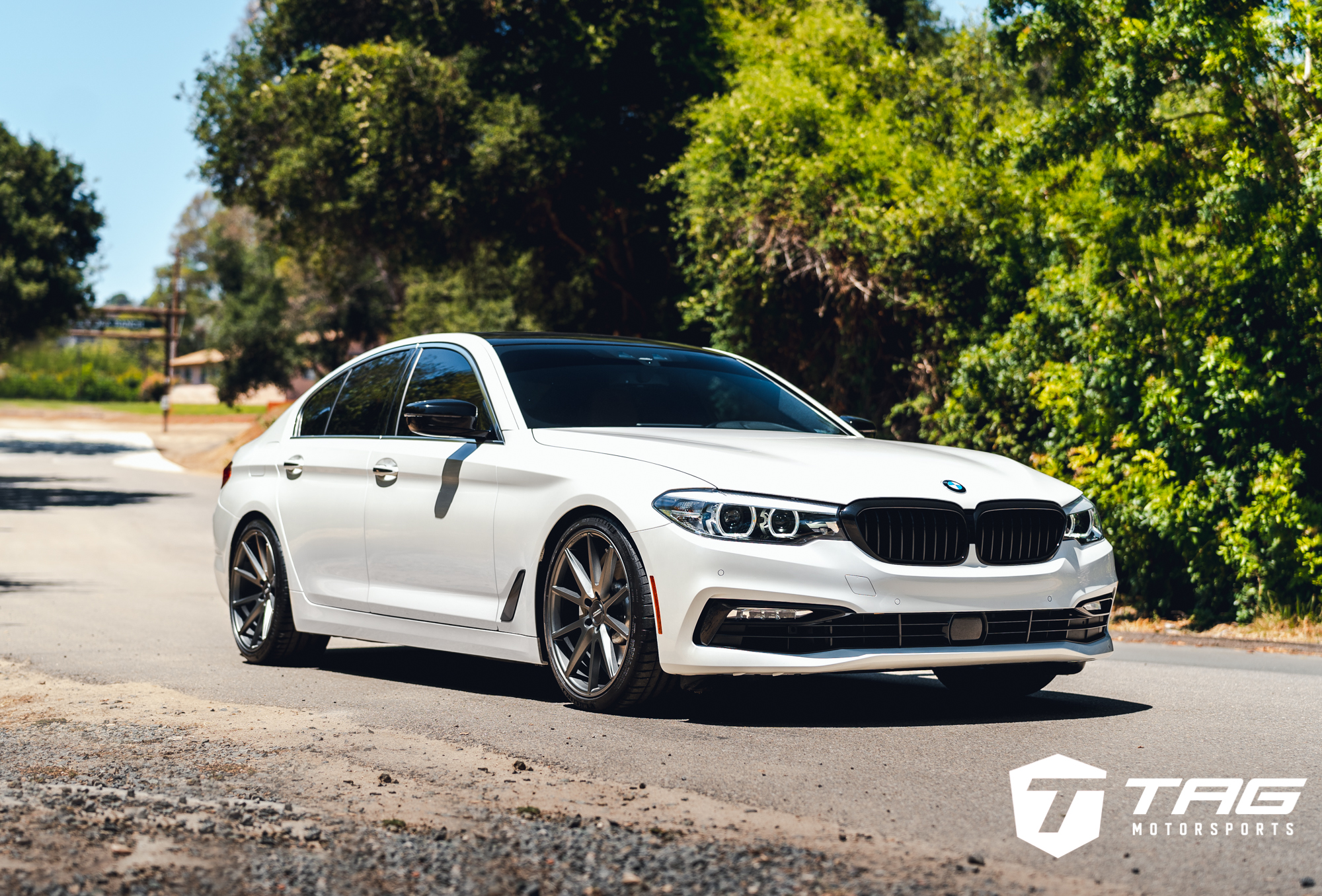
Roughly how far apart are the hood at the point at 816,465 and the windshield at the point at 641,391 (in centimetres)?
30

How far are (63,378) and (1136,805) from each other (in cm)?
11981

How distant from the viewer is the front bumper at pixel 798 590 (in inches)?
240

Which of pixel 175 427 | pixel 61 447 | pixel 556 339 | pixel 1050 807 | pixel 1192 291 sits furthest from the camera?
pixel 175 427

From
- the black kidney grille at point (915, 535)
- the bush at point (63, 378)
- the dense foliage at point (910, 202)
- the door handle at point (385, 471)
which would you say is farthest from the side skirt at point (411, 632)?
the bush at point (63, 378)

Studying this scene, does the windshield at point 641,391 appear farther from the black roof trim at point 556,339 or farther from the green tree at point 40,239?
the green tree at point 40,239

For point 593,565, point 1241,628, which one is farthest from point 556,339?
point 1241,628

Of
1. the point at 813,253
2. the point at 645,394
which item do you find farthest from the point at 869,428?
the point at 813,253

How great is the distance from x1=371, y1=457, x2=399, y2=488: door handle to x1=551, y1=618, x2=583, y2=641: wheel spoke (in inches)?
58.0

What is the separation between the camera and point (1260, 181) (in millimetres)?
11445

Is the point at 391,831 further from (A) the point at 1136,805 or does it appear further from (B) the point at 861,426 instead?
(B) the point at 861,426

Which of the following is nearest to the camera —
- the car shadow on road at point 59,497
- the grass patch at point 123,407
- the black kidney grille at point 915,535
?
the black kidney grille at point 915,535

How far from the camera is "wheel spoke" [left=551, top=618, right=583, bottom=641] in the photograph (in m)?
6.68

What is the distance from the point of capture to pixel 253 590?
8992mm

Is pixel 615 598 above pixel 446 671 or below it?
above
